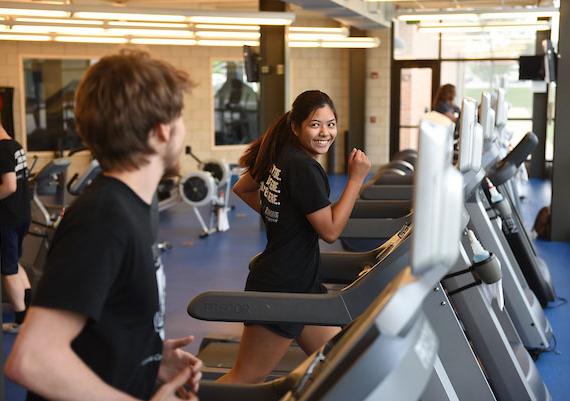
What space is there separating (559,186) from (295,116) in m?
5.74

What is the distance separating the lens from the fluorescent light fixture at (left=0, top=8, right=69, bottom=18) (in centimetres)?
626

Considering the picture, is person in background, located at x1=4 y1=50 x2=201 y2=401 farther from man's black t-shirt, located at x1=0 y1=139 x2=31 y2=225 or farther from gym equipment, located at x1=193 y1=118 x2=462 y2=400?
man's black t-shirt, located at x1=0 y1=139 x2=31 y2=225

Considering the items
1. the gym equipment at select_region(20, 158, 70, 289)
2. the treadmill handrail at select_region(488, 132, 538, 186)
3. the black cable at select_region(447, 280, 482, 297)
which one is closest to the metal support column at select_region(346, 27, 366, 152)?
the gym equipment at select_region(20, 158, 70, 289)

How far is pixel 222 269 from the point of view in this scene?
24.2 ft

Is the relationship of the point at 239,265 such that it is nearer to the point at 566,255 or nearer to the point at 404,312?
the point at 566,255

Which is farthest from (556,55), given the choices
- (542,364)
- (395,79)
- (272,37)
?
(395,79)

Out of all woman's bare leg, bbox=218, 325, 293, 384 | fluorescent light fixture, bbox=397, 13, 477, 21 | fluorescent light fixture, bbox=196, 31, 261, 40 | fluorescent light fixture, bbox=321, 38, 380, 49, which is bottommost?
woman's bare leg, bbox=218, 325, 293, 384

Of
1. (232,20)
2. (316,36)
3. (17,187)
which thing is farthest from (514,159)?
(316,36)

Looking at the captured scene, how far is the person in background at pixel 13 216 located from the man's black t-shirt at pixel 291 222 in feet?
7.28

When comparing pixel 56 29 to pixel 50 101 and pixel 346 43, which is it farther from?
pixel 50 101

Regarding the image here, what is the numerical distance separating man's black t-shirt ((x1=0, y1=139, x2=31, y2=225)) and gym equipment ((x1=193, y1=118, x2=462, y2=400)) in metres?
3.37

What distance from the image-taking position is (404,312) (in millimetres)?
1449

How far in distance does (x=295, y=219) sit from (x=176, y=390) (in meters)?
1.36

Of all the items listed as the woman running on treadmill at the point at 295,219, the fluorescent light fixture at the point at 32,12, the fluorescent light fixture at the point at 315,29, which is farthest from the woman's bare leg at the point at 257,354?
the fluorescent light fixture at the point at 315,29
